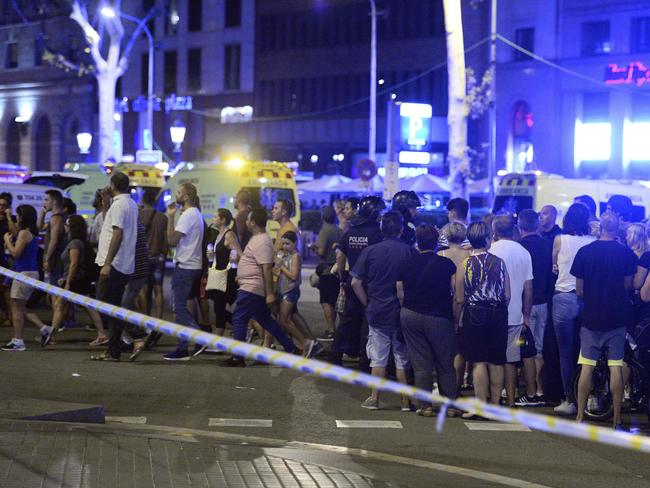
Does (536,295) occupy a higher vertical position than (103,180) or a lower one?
lower

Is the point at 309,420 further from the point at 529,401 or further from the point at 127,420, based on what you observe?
the point at 529,401

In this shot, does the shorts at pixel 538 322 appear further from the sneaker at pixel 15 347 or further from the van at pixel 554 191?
the van at pixel 554 191

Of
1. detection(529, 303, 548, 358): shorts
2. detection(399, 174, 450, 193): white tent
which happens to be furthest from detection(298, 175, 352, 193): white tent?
detection(529, 303, 548, 358): shorts

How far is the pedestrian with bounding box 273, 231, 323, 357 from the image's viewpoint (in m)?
13.3

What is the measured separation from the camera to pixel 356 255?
12.0 m

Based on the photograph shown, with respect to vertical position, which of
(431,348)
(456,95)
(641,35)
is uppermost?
(641,35)

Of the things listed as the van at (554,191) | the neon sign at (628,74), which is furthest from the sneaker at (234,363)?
the neon sign at (628,74)

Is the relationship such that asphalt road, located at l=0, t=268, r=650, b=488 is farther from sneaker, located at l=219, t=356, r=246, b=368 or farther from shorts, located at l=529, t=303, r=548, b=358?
shorts, located at l=529, t=303, r=548, b=358

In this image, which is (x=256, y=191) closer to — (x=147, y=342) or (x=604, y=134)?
(x=147, y=342)

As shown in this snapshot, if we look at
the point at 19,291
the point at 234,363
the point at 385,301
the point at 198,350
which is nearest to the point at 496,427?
the point at 385,301

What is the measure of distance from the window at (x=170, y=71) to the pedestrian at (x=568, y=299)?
52274mm

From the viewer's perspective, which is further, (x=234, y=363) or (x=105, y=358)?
(x=105, y=358)

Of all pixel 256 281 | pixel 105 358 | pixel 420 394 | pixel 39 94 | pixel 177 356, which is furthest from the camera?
pixel 39 94

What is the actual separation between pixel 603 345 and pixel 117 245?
523 centimetres
